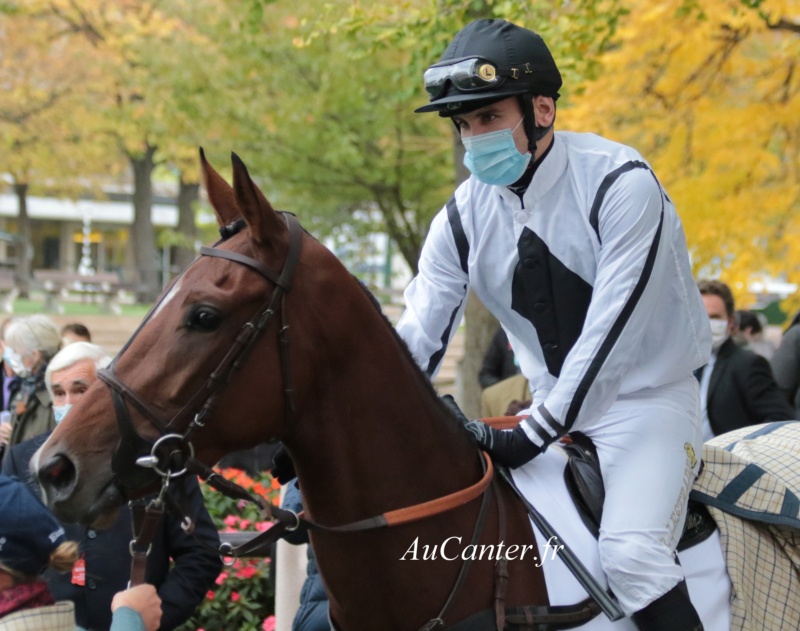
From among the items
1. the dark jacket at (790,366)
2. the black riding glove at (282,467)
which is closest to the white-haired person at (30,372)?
the black riding glove at (282,467)

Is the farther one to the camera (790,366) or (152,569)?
(790,366)

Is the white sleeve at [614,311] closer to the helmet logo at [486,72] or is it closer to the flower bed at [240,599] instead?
the helmet logo at [486,72]

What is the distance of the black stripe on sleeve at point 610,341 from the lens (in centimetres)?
288

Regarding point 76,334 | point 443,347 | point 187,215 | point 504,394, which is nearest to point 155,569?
point 443,347

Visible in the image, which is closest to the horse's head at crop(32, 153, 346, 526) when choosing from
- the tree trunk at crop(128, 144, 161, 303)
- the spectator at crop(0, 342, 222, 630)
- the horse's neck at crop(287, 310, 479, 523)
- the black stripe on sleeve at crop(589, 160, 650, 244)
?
the horse's neck at crop(287, 310, 479, 523)

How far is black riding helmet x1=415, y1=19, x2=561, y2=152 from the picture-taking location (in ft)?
9.90

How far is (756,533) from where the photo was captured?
3.26m

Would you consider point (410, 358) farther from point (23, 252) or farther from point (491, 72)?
point (23, 252)

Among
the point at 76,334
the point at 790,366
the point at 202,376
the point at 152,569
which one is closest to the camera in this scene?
the point at 202,376

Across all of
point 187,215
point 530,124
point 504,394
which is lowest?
point 504,394

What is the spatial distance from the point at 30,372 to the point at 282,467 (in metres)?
4.26

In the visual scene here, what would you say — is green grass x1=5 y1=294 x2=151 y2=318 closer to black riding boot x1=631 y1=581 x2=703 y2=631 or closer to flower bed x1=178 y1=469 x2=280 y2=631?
flower bed x1=178 y1=469 x2=280 y2=631

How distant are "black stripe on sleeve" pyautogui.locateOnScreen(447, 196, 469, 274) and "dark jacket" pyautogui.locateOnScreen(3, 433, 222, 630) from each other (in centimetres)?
136

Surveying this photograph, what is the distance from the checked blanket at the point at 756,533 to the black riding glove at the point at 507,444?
66 centimetres
